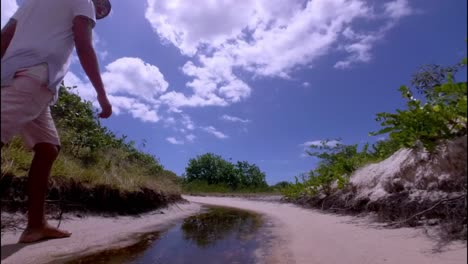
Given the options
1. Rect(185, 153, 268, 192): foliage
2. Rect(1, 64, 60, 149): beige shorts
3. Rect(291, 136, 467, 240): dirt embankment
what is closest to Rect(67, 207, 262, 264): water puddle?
Rect(1, 64, 60, 149): beige shorts

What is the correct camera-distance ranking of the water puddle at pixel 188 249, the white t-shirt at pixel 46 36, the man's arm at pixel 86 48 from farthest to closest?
the water puddle at pixel 188 249, the man's arm at pixel 86 48, the white t-shirt at pixel 46 36

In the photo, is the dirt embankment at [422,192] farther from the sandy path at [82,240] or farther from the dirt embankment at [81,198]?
the dirt embankment at [81,198]

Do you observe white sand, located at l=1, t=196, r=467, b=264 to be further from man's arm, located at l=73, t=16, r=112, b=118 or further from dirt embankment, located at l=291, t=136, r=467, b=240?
man's arm, located at l=73, t=16, r=112, b=118

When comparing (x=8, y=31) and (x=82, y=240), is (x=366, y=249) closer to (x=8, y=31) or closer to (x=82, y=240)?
(x=82, y=240)

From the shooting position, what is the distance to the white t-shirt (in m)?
1.68

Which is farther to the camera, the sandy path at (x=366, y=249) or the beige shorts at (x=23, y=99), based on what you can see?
the sandy path at (x=366, y=249)

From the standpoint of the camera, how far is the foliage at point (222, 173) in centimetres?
3325

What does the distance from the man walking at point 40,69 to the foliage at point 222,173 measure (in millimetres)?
29653

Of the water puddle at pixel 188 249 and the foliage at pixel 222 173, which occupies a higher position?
the foliage at pixel 222 173

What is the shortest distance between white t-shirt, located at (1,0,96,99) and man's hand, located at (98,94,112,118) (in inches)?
9.1

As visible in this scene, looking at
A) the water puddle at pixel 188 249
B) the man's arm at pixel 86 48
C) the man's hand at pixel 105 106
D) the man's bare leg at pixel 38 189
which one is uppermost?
the man's arm at pixel 86 48

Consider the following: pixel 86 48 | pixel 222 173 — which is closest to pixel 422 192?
pixel 86 48

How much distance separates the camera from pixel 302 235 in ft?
12.4

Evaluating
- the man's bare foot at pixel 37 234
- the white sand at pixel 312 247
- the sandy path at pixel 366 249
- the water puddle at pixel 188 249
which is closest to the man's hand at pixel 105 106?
the man's bare foot at pixel 37 234
